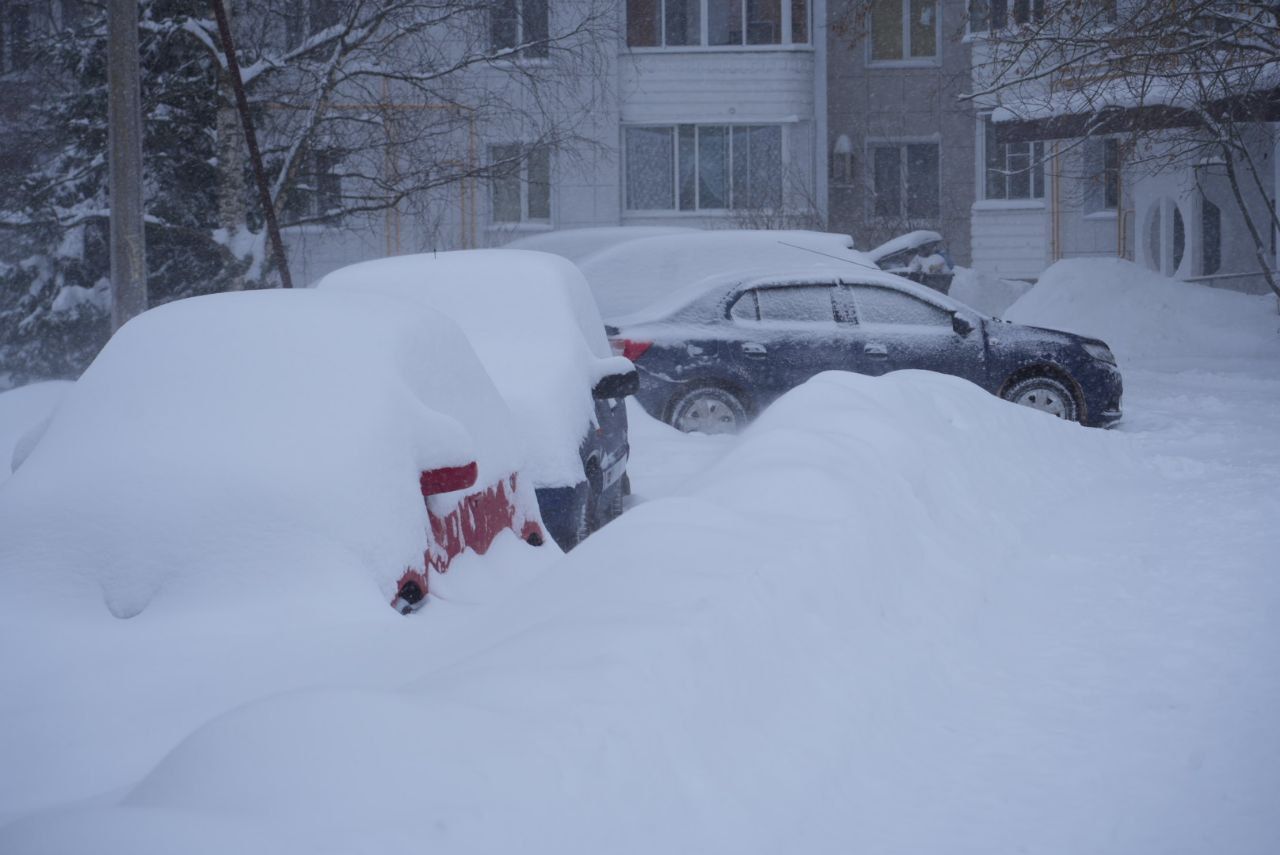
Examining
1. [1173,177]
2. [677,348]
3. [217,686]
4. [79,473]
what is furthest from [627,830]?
[1173,177]

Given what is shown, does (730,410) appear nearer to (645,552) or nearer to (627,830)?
(645,552)

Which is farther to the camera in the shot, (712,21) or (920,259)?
(712,21)

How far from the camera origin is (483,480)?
17.9 ft

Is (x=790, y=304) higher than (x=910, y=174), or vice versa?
(x=910, y=174)

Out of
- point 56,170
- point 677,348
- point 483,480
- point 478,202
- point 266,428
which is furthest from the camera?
point 478,202

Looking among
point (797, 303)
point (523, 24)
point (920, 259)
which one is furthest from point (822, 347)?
point (920, 259)

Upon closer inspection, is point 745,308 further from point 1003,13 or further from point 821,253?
point 1003,13

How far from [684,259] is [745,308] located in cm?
245

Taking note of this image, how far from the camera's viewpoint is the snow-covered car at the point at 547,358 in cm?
685

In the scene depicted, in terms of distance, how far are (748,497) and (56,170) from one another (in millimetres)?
15195

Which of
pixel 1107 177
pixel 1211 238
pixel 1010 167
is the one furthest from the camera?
pixel 1010 167

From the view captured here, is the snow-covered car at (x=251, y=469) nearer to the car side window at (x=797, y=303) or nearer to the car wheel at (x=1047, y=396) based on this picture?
the car side window at (x=797, y=303)

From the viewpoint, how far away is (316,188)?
15883mm

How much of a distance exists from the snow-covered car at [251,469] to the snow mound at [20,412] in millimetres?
4808
